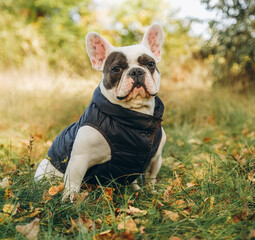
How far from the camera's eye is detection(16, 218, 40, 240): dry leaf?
1.73 meters

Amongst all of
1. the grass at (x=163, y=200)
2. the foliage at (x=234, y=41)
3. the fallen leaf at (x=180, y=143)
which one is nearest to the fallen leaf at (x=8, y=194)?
the grass at (x=163, y=200)

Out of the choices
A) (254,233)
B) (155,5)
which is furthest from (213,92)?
(155,5)

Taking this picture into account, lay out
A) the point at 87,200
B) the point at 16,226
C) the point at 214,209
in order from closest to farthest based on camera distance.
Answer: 1. the point at 16,226
2. the point at 214,209
3. the point at 87,200

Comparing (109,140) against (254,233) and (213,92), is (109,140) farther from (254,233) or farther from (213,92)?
(213,92)

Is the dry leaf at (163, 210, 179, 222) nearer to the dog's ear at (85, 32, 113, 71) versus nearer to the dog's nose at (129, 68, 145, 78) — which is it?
the dog's nose at (129, 68, 145, 78)

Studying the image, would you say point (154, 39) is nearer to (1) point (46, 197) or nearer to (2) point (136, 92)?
(2) point (136, 92)

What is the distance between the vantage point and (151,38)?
2.54 metres

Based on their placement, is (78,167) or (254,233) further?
(78,167)

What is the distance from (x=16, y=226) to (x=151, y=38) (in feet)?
5.99

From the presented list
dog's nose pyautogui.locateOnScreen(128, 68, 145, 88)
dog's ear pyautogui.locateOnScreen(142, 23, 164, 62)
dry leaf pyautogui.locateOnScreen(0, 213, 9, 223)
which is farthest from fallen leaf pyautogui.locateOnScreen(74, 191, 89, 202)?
dog's ear pyautogui.locateOnScreen(142, 23, 164, 62)

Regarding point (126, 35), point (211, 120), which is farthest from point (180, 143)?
point (126, 35)

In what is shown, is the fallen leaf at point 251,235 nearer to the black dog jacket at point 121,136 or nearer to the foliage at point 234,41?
the black dog jacket at point 121,136

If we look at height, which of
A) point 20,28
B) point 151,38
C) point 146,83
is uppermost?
point 20,28

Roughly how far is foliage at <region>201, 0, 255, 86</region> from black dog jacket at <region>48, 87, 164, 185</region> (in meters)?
4.93
